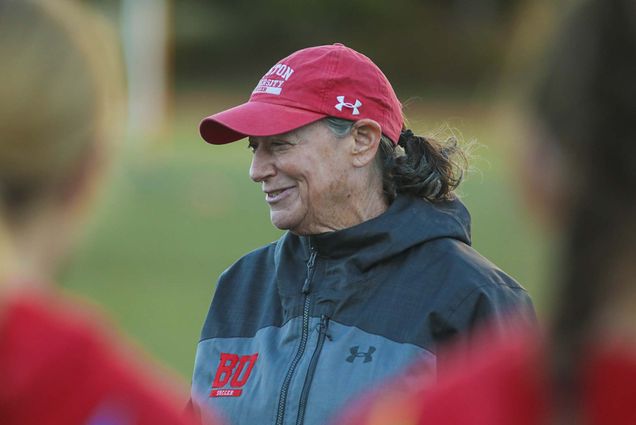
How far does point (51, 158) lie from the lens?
1.57 m

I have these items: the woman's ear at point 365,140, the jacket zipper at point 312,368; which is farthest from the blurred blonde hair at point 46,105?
the woman's ear at point 365,140

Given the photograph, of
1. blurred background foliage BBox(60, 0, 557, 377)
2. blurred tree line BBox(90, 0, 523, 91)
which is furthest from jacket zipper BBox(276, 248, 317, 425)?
blurred tree line BBox(90, 0, 523, 91)

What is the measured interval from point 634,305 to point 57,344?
2.21 ft

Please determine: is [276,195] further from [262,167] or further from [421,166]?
[421,166]

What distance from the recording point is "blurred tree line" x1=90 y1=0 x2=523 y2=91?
43.0 meters

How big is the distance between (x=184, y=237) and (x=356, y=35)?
31748 millimetres

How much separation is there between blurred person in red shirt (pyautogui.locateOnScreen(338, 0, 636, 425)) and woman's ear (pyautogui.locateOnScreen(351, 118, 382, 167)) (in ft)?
7.24

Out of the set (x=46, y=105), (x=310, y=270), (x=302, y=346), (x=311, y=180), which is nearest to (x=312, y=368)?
(x=302, y=346)

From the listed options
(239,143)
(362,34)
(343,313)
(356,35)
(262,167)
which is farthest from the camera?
(356,35)

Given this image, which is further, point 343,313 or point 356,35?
point 356,35

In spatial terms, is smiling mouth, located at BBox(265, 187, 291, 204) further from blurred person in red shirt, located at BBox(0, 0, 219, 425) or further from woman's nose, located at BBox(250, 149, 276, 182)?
blurred person in red shirt, located at BBox(0, 0, 219, 425)

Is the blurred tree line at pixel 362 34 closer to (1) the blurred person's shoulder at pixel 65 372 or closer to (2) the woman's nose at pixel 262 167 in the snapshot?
(2) the woman's nose at pixel 262 167

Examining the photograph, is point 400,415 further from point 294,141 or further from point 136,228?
point 136,228

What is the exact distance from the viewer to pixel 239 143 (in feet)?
93.0
